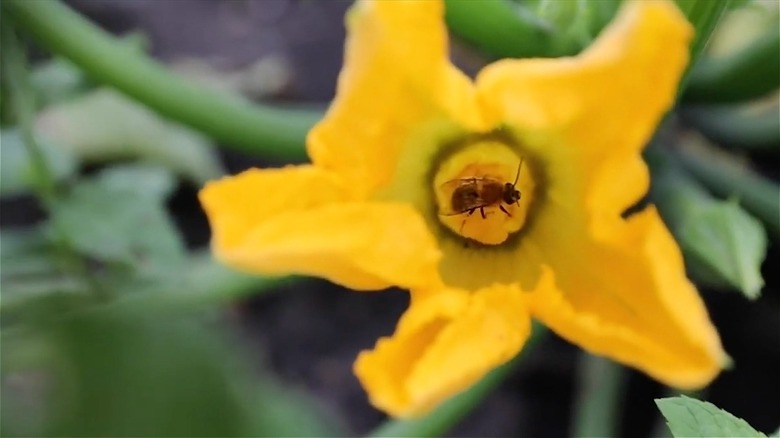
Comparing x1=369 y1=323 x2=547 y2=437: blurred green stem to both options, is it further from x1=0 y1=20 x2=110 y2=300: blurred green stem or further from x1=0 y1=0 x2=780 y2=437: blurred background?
x1=0 y1=20 x2=110 y2=300: blurred green stem

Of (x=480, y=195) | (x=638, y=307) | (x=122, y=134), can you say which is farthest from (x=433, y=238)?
(x=122, y=134)

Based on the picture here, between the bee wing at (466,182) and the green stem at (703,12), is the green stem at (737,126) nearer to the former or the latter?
the green stem at (703,12)

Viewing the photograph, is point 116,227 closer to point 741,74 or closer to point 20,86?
point 20,86

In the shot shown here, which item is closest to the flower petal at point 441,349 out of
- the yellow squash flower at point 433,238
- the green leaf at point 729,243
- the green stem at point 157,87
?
the yellow squash flower at point 433,238

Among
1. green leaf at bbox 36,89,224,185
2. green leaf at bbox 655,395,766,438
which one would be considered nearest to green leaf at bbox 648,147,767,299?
green leaf at bbox 655,395,766,438

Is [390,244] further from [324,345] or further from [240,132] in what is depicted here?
[324,345]

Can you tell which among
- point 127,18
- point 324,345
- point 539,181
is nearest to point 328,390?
point 324,345
